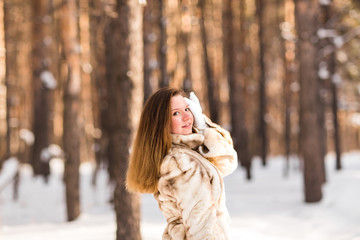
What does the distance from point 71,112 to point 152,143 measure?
6.97 meters

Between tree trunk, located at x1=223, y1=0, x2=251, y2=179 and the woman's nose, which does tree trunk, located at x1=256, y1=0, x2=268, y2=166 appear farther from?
the woman's nose

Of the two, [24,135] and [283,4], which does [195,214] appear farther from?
[283,4]

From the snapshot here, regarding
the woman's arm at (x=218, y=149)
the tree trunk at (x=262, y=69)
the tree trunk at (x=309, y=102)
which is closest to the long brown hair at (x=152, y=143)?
the woman's arm at (x=218, y=149)

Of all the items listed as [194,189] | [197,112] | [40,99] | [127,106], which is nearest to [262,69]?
[40,99]

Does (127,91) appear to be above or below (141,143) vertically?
above

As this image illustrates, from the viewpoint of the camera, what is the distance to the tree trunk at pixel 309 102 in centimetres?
1000

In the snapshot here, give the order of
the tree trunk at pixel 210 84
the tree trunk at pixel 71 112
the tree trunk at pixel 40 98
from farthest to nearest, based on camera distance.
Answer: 1. the tree trunk at pixel 210 84
2. the tree trunk at pixel 40 98
3. the tree trunk at pixel 71 112

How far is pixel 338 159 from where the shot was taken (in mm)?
15555

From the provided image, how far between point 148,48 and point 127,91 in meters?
6.55

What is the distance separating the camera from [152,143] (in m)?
2.51

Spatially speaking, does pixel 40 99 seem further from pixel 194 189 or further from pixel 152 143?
pixel 194 189

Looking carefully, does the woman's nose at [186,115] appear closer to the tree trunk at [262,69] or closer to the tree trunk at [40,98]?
the tree trunk at [40,98]

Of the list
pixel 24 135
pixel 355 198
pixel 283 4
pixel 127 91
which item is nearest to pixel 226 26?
pixel 283 4

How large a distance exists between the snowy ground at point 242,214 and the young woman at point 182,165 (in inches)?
170
